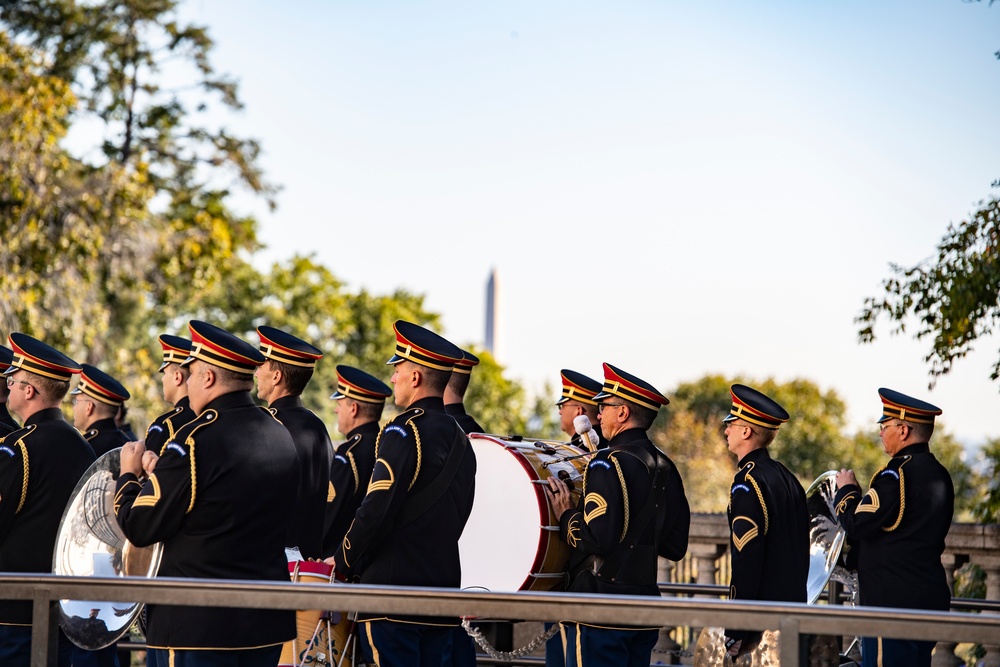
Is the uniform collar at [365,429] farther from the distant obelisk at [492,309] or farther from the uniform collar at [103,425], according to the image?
the distant obelisk at [492,309]

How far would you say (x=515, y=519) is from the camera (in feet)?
21.2

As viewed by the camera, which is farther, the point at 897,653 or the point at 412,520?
the point at 897,653

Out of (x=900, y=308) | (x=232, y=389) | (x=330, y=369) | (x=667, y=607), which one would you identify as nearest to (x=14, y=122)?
(x=900, y=308)

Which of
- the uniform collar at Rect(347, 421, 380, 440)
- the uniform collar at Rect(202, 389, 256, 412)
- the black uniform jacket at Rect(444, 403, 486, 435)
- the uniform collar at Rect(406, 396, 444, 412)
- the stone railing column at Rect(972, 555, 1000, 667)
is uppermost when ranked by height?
the black uniform jacket at Rect(444, 403, 486, 435)

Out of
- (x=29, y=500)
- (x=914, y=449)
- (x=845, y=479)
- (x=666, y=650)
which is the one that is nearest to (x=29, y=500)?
(x=29, y=500)

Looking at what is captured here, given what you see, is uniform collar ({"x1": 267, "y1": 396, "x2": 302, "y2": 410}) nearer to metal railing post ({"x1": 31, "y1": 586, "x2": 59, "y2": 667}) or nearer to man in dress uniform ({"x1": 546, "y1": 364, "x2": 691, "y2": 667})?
man in dress uniform ({"x1": 546, "y1": 364, "x2": 691, "y2": 667})

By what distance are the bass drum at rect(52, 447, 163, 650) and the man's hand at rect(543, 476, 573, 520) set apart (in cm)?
218

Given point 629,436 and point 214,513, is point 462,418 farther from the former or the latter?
point 214,513

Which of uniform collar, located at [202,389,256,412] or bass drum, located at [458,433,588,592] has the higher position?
uniform collar, located at [202,389,256,412]

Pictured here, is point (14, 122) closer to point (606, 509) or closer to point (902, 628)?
point (606, 509)

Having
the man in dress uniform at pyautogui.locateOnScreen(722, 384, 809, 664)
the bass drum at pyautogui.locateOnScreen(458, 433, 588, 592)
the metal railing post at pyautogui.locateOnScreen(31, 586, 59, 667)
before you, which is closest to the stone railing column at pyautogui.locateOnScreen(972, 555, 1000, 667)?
the man in dress uniform at pyautogui.locateOnScreen(722, 384, 809, 664)

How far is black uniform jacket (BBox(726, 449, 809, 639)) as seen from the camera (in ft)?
19.5

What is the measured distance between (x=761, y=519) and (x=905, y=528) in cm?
100

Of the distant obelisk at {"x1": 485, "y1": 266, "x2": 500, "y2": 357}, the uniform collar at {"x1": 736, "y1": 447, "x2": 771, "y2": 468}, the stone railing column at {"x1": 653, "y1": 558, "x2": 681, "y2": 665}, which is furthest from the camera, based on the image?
the distant obelisk at {"x1": 485, "y1": 266, "x2": 500, "y2": 357}
